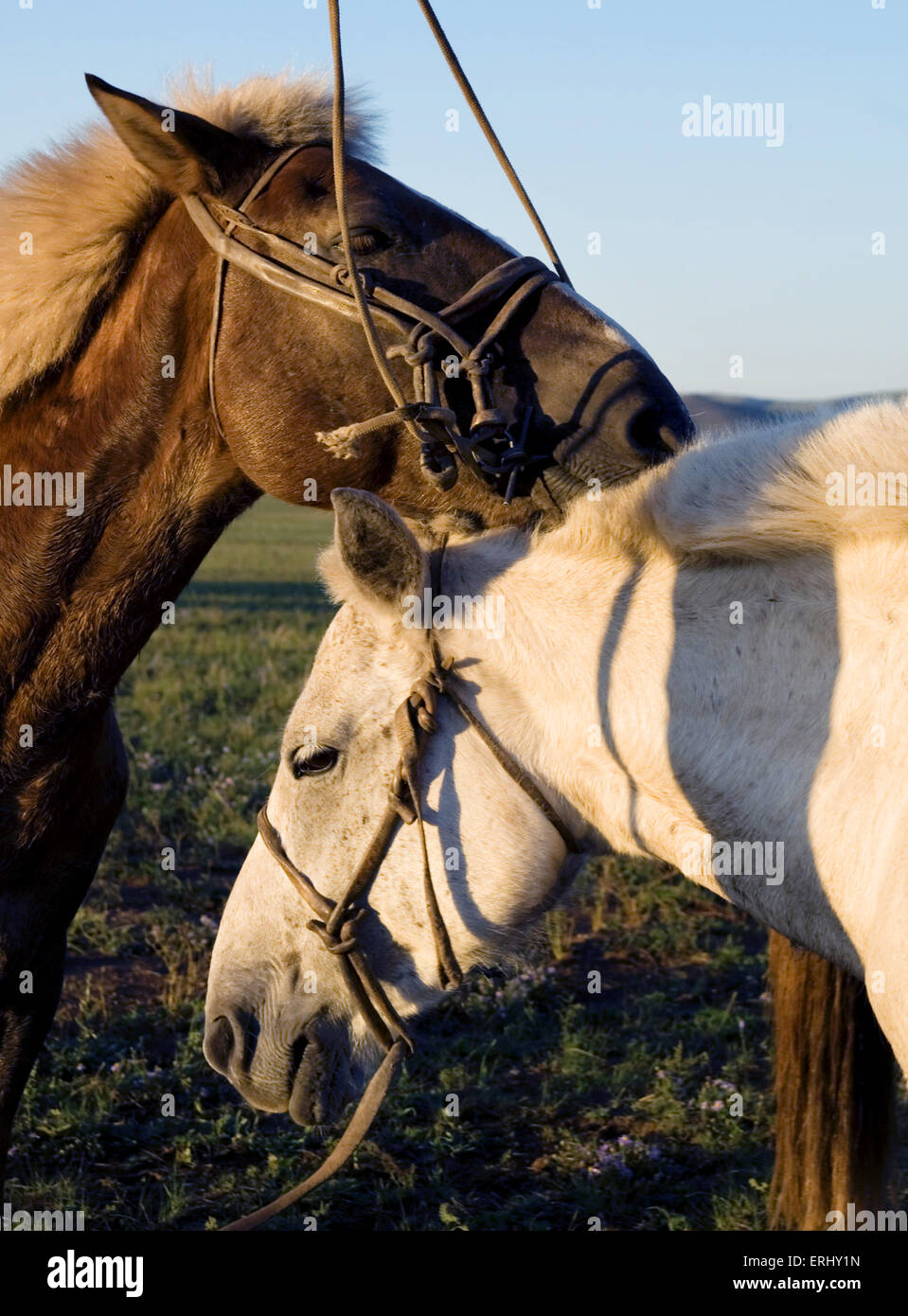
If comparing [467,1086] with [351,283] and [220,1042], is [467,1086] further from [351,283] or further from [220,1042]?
[351,283]

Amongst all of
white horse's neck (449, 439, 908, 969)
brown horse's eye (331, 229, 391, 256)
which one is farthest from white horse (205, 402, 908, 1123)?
brown horse's eye (331, 229, 391, 256)

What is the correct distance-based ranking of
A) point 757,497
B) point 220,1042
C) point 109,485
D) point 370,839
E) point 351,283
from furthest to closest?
point 109,485 < point 351,283 < point 220,1042 < point 370,839 < point 757,497

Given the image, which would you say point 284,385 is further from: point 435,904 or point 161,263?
point 435,904

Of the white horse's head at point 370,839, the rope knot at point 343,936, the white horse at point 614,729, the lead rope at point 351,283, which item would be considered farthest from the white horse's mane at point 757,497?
the rope knot at point 343,936

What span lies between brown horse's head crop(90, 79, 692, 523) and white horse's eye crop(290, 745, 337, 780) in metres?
0.76

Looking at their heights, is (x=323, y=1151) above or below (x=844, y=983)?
below

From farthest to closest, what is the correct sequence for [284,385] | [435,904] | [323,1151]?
[323,1151] → [284,385] → [435,904]

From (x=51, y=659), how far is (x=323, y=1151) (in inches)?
88.5

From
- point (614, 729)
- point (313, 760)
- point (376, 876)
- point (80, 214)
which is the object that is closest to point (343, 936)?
point (376, 876)

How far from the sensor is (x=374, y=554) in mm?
2340

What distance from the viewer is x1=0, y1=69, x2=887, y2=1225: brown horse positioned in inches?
118

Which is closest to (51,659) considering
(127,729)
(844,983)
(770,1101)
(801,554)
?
(801,554)

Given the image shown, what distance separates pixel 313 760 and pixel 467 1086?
8.83 ft

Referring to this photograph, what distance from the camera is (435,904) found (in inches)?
97.3
